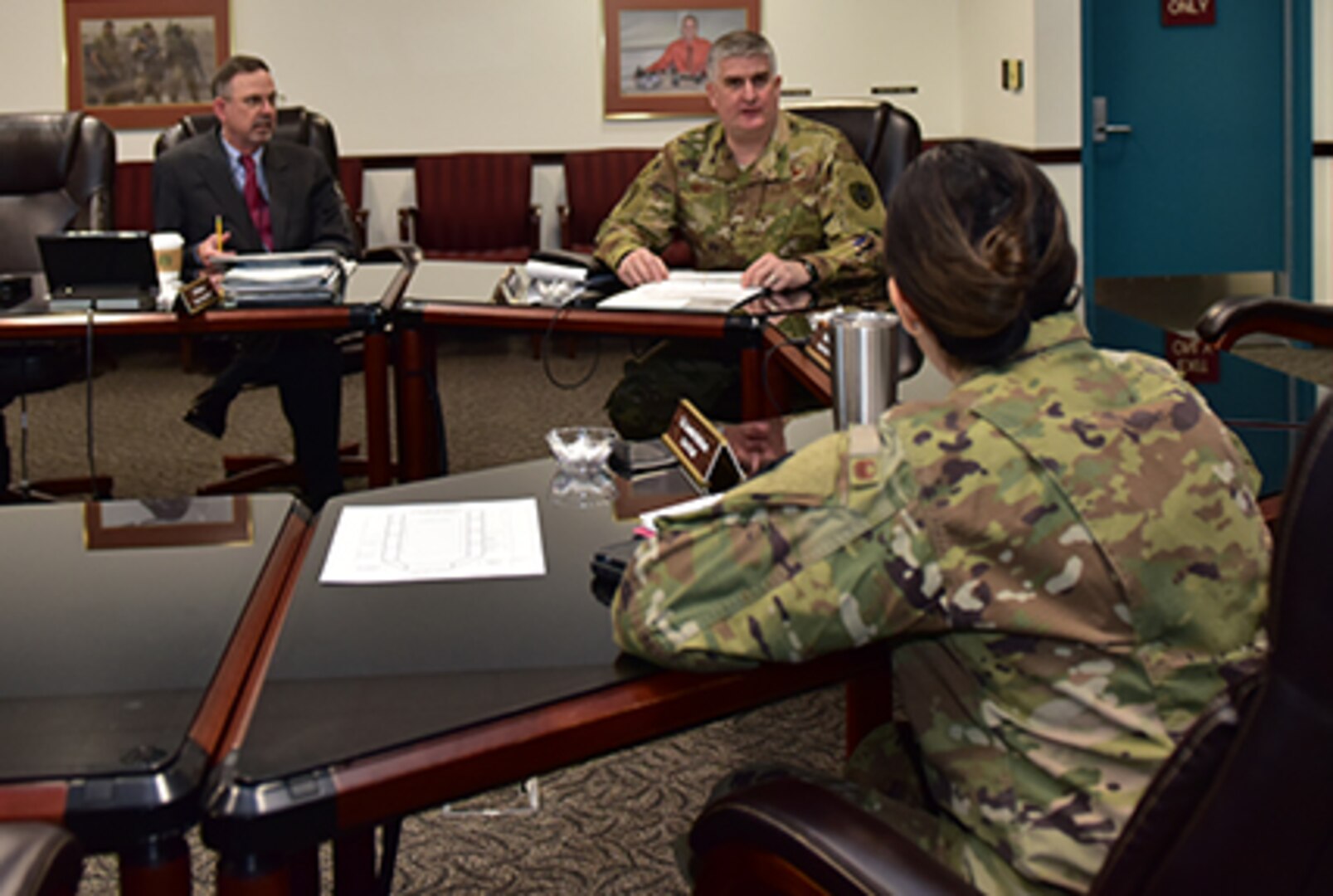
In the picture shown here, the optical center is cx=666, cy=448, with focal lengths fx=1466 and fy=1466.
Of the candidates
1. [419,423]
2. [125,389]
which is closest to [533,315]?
[419,423]

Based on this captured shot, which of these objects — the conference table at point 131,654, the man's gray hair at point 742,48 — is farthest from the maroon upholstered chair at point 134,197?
the conference table at point 131,654

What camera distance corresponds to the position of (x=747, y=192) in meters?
3.91

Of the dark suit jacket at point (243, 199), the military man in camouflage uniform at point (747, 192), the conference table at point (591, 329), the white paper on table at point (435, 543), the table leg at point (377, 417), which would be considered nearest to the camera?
the white paper on table at point (435, 543)

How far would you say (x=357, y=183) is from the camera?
7.19m

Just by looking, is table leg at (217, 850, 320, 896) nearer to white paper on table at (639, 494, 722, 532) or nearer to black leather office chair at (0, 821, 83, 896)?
black leather office chair at (0, 821, 83, 896)

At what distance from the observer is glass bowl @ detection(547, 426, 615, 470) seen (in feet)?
6.24

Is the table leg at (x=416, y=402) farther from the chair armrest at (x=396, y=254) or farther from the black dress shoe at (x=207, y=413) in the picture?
the chair armrest at (x=396, y=254)

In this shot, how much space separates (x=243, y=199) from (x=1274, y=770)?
3925 mm

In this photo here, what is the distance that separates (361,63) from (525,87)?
816 mm

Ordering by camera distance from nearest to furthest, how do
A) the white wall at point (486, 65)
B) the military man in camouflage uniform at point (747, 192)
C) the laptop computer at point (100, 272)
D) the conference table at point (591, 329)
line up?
the conference table at point (591, 329)
the laptop computer at point (100, 272)
the military man in camouflage uniform at point (747, 192)
the white wall at point (486, 65)

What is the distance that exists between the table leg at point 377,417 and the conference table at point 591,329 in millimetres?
33

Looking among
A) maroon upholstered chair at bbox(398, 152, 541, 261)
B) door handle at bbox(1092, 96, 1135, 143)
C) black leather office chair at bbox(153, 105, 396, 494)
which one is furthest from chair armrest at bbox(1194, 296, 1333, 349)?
maroon upholstered chair at bbox(398, 152, 541, 261)

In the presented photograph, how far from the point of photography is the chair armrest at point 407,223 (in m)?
6.94

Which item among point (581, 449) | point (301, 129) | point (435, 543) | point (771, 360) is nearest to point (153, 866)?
point (435, 543)
